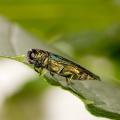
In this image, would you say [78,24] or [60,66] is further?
[78,24]

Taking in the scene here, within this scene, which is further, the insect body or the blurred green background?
the blurred green background

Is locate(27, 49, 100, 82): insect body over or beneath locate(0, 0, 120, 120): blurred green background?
beneath

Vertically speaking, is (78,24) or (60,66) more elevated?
(78,24)

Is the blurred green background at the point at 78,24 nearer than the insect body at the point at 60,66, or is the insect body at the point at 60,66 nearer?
the insect body at the point at 60,66

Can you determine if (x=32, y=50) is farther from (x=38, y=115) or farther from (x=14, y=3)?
(x=38, y=115)
